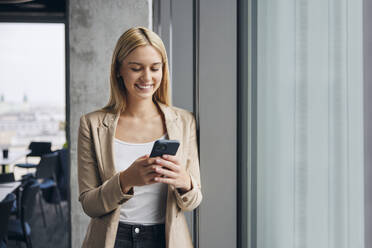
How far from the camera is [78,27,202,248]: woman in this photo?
3.84ft

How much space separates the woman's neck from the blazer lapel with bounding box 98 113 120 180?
0.28ft

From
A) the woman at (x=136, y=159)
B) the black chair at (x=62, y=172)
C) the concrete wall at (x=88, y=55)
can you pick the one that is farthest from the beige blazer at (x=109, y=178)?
the black chair at (x=62, y=172)

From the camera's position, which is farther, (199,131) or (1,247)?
(1,247)

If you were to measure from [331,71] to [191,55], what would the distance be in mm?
1153

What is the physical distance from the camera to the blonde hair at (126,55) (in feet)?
3.88

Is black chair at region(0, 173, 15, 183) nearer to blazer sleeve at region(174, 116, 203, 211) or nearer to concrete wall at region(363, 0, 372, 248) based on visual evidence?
blazer sleeve at region(174, 116, 203, 211)

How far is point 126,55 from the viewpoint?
3.92 ft

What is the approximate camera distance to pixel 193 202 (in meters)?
1.15

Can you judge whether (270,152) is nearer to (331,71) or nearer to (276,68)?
(276,68)

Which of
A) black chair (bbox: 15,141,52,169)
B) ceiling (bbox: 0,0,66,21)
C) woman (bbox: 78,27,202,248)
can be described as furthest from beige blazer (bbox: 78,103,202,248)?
ceiling (bbox: 0,0,66,21)

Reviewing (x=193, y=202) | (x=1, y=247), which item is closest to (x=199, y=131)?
(x=193, y=202)

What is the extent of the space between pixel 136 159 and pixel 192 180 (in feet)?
0.75

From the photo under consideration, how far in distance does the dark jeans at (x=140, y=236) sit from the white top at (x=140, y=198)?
20 mm

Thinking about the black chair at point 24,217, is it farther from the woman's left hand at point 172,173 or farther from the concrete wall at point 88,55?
the woman's left hand at point 172,173
